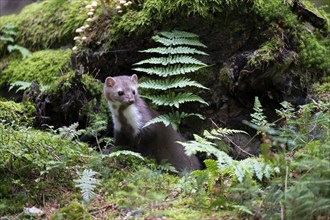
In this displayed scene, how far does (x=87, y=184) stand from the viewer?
4.88 m

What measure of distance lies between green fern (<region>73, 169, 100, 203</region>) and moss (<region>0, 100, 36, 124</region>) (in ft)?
8.67

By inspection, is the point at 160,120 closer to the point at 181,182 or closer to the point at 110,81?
the point at 110,81

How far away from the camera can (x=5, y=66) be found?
9.55 metres

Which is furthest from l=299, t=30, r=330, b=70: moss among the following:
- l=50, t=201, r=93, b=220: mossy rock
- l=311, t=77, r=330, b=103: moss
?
l=50, t=201, r=93, b=220: mossy rock

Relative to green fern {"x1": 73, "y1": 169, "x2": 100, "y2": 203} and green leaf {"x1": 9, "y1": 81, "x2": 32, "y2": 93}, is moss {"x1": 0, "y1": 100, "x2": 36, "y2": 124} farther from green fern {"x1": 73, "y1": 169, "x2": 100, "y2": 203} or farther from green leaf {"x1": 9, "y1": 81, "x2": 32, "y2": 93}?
green fern {"x1": 73, "y1": 169, "x2": 100, "y2": 203}

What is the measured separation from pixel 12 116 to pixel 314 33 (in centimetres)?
504

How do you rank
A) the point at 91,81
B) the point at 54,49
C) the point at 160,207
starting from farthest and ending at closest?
the point at 54,49
the point at 91,81
the point at 160,207

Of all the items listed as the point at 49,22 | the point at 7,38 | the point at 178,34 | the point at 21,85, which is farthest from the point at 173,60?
the point at 7,38

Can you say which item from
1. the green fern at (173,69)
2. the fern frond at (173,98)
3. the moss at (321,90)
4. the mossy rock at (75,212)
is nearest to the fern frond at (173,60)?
the green fern at (173,69)

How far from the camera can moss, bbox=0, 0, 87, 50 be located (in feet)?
29.6

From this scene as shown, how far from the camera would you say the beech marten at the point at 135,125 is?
7.19 metres

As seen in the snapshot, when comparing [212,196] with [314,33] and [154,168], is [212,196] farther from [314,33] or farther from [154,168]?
[314,33]

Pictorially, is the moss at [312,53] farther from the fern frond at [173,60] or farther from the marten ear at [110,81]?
the marten ear at [110,81]

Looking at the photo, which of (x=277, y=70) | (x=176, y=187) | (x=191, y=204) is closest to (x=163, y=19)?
(x=277, y=70)
